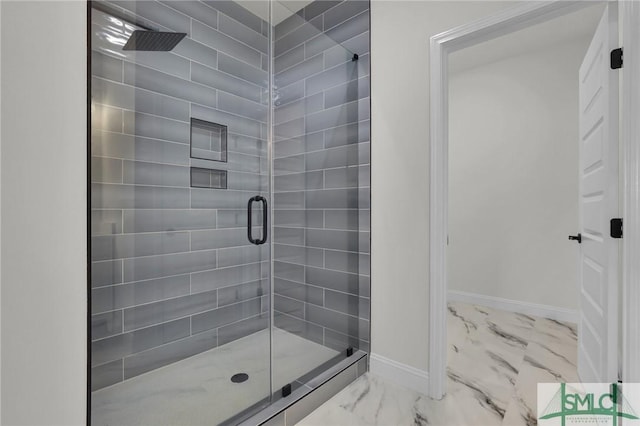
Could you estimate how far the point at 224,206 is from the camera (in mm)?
1475

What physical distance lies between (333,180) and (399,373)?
117 centimetres

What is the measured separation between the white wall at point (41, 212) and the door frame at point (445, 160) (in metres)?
1.62

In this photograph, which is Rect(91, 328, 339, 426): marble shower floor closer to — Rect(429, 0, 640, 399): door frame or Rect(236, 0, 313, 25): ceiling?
Rect(429, 0, 640, 399): door frame

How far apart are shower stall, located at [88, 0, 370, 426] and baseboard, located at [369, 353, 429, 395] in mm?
103

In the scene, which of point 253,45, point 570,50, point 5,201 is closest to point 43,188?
point 5,201

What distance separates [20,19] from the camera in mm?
91

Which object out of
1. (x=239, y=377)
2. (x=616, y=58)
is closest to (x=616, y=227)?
(x=616, y=58)

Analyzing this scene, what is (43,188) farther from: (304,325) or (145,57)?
(304,325)

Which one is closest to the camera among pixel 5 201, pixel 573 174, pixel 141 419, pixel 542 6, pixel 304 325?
pixel 5 201

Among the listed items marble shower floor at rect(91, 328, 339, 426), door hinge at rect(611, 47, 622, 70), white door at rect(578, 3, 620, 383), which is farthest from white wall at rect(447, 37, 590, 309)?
marble shower floor at rect(91, 328, 339, 426)

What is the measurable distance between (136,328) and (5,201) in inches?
54.9

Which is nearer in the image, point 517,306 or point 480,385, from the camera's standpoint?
point 480,385

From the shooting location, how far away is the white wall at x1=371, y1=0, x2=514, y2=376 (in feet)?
5.61

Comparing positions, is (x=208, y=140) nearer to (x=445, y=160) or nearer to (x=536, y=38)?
(x=445, y=160)
